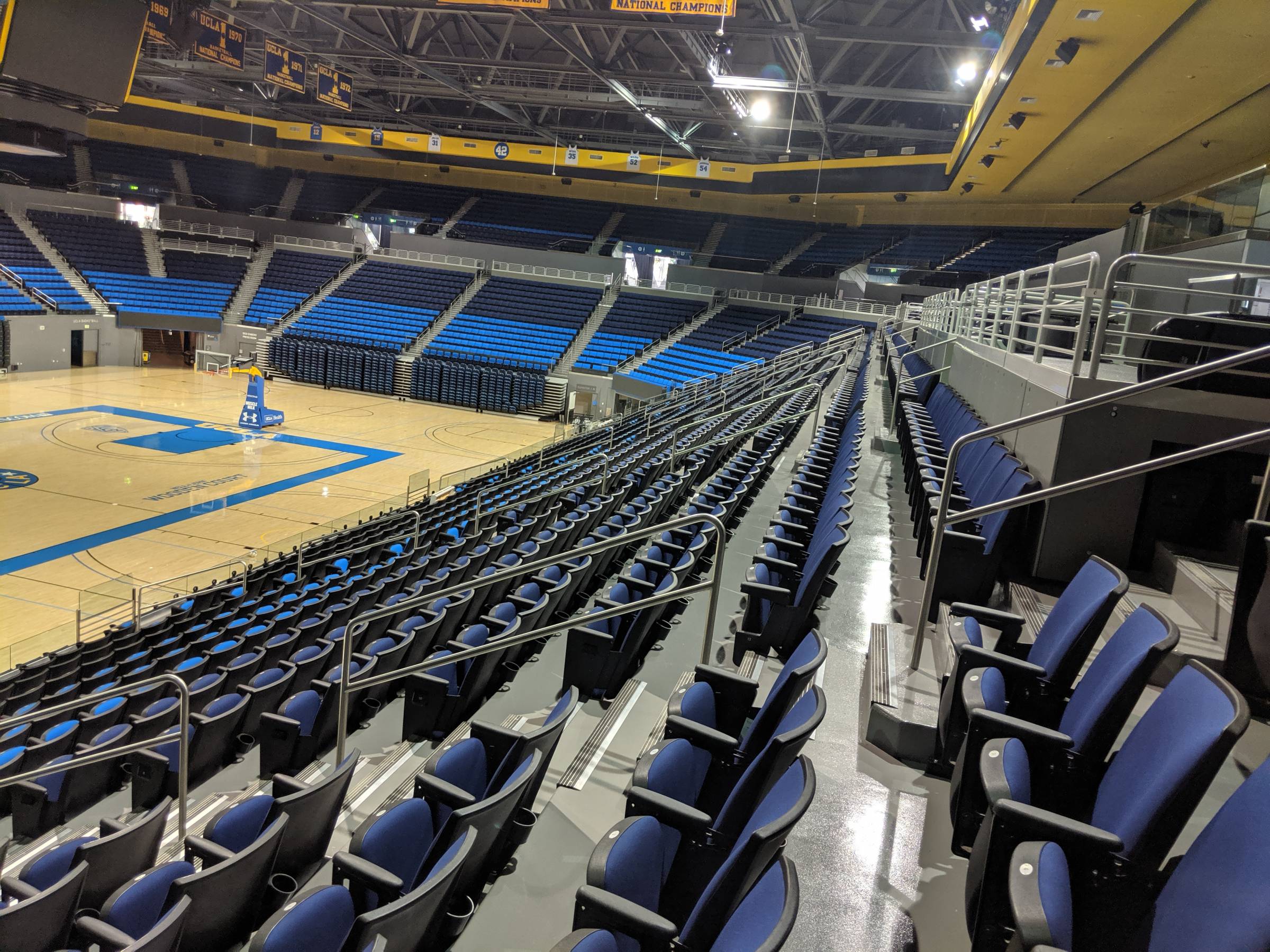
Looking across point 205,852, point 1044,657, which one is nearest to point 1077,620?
point 1044,657

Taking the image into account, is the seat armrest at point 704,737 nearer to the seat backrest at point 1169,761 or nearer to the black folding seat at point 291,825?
the seat backrest at point 1169,761

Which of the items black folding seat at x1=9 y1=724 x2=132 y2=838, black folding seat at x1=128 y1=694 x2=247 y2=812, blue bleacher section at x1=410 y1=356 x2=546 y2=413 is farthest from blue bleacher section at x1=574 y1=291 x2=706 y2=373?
black folding seat at x1=9 y1=724 x2=132 y2=838

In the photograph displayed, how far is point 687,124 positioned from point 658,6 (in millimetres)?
16796

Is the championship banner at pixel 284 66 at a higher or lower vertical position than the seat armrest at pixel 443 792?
higher

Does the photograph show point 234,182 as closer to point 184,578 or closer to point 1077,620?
point 184,578

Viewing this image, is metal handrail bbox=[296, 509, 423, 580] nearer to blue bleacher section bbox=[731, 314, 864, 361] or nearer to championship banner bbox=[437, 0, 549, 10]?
championship banner bbox=[437, 0, 549, 10]

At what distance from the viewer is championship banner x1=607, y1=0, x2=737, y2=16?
1121 cm

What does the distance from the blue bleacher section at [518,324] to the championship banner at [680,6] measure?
14.0m

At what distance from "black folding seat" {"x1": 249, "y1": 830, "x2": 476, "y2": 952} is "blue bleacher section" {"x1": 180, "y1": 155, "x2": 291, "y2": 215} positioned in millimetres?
34147

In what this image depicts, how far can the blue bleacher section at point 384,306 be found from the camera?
27.2 m

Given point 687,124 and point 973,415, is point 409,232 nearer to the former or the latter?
point 687,124

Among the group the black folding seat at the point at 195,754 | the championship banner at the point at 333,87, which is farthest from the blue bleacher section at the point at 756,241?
the black folding seat at the point at 195,754

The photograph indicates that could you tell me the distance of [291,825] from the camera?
100 inches

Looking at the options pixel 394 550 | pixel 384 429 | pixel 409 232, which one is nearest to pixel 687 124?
pixel 409 232
